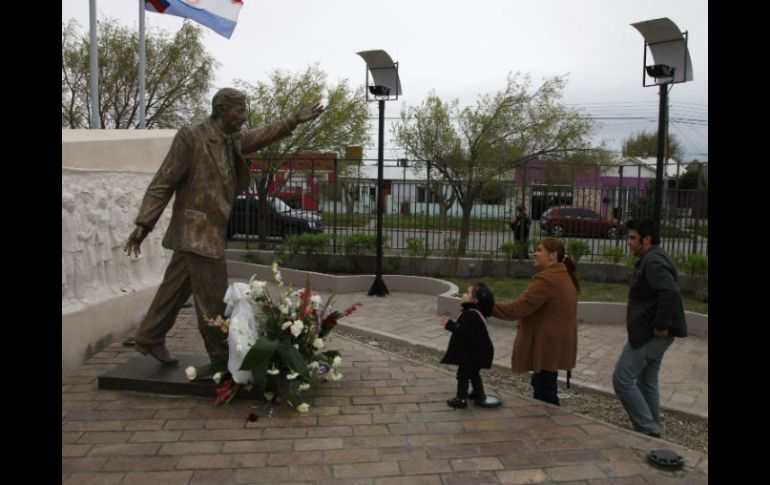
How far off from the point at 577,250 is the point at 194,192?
9172 mm

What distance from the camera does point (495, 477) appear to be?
3.51m

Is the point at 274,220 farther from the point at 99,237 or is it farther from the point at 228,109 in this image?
the point at 228,109

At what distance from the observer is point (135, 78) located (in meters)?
22.5

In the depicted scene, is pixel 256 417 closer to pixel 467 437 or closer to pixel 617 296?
pixel 467 437

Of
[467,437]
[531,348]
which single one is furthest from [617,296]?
[467,437]

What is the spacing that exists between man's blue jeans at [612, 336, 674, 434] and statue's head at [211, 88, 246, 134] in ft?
11.8

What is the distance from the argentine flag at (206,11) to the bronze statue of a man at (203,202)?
318 inches

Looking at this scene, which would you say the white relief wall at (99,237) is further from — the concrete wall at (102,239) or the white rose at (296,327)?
the white rose at (296,327)

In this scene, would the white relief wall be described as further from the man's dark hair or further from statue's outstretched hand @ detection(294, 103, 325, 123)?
the man's dark hair

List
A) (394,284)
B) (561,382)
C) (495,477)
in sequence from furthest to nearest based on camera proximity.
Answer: (394,284) → (561,382) → (495,477)

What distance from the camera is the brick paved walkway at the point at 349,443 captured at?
3504 mm

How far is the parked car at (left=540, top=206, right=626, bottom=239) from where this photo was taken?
1315 cm

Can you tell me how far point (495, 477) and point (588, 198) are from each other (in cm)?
1083

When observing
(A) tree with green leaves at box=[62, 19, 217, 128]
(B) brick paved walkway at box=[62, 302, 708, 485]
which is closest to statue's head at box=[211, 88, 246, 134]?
(B) brick paved walkway at box=[62, 302, 708, 485]
